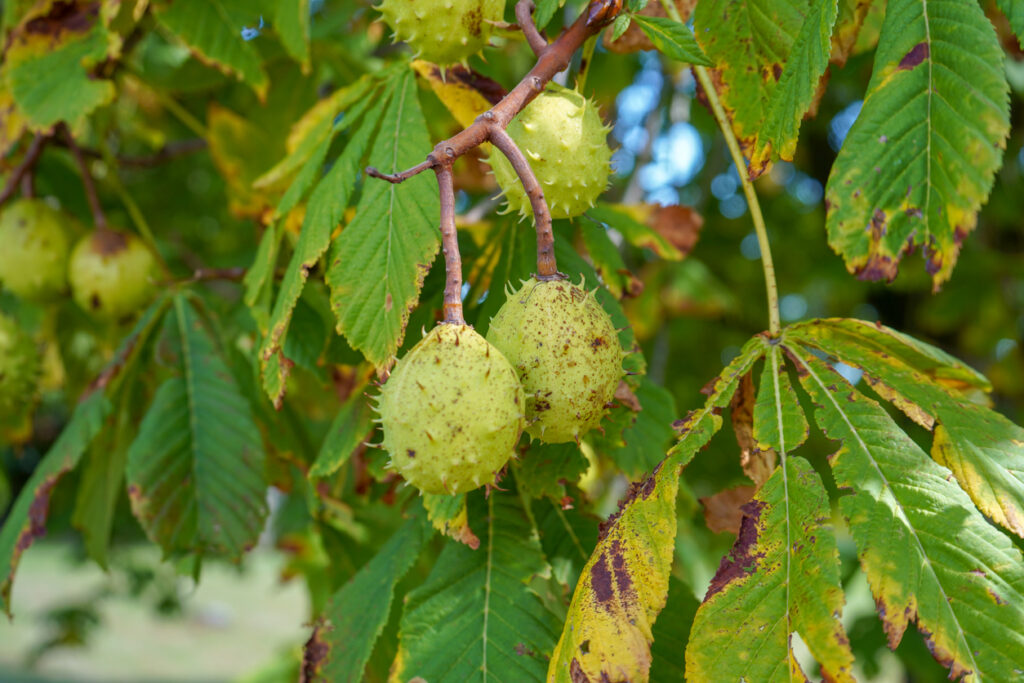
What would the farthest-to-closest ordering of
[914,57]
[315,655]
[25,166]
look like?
[25,166]
[315,655]
[914,57]

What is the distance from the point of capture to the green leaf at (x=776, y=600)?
0.87m

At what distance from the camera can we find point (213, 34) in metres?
1.80

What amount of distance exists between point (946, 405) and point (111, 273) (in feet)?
5.90

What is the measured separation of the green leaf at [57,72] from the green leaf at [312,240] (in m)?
0.77

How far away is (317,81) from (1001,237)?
3.61 metres

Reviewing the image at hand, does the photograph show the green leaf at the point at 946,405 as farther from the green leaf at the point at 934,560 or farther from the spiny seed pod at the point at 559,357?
the spiny seed pod at the point at 559,357

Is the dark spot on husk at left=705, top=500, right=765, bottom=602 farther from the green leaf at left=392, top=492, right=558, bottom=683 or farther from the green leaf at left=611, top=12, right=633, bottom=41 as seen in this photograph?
the green leaf at left=611, top=12, right=633, bottom=41

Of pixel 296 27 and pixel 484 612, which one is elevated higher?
pixel 296 27

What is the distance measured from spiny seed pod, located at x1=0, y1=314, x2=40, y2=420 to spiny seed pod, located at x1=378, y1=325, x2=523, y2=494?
145 centimetres

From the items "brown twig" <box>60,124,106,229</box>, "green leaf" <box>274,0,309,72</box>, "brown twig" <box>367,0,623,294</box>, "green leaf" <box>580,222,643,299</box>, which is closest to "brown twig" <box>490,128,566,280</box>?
"brown twig" <box>367,0,623,294</box>

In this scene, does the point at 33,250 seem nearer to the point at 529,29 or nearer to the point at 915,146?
the point at 529,29

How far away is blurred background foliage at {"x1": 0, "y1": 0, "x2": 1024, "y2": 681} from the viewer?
1.71m

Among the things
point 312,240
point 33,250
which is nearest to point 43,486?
point 33,250

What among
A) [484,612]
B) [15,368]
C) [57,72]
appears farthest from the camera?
[15,368]
